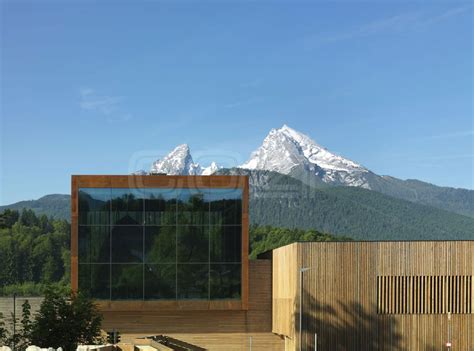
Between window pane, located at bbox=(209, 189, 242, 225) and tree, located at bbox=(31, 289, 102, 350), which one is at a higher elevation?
window pane, located at bbox=(209, 189, 242, 225)

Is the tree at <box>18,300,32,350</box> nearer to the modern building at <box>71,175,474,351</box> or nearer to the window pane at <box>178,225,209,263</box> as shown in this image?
the modern building at <box>71,175,474,351</box>

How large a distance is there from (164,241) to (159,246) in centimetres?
37

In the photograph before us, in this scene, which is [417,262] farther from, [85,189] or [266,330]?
[85,189]

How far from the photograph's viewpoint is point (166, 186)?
51.4 m

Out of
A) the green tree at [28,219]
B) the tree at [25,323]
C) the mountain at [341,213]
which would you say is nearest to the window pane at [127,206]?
the tree at [25,323]

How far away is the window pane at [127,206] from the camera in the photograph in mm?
51344

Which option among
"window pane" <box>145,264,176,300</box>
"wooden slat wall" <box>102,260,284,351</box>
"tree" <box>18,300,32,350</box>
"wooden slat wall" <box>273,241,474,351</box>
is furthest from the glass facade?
"tree" <box>18,300,32,350</box>

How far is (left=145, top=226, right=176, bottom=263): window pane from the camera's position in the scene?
5147 cm

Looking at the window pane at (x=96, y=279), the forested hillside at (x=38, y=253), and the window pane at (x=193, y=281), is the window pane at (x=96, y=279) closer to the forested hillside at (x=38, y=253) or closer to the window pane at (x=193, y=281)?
the window pane at (x=193, y=281)

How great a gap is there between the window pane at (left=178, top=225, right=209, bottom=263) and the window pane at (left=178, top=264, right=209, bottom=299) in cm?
38

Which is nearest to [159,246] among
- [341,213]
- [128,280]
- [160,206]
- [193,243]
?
[193,243]

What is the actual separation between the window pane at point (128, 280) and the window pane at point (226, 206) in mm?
4846

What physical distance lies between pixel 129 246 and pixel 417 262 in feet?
50.1

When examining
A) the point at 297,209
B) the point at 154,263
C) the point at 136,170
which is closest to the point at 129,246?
the point at 154,263
